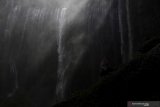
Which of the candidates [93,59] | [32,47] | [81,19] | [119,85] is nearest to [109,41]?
[93,59]

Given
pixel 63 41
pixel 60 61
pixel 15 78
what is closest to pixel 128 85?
pixel 60 61

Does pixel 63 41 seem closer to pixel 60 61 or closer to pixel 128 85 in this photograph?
pixel 60 61

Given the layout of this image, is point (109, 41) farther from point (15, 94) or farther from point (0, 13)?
point (0, 13)

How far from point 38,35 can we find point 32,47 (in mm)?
1113

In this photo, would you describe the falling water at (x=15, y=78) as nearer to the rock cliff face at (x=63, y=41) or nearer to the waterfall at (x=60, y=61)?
the rock cliff face at (x=63, y=41)

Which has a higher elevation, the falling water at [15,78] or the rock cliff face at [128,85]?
the rock cliff face at [128,85]

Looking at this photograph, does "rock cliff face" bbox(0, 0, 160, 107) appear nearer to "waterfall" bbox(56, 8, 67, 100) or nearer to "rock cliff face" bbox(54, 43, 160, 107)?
"waterfall" bbox(56, 8, 67, 100)

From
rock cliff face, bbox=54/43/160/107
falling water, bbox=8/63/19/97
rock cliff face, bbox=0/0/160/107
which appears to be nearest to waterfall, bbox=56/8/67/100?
rock cliff face, bbox=0/0/160/107

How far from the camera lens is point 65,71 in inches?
1020

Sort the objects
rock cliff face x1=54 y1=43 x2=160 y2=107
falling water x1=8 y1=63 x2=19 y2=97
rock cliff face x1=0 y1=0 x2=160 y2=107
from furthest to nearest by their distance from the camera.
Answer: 1. falling water x1=8 y1=63 x2=19 y2=97
2. rock cliff face x1=0 y1=0 x2=160 y2=107
3. rock cliff face x1=54 y1=43 x2=160 y2=107

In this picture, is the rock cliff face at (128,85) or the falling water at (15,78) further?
the falling water at (15,78)

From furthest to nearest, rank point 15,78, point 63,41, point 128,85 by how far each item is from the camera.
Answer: point 15,78 → point 63,41 → point 128,85

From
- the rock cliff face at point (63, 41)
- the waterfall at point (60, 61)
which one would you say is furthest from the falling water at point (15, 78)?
the waterfall at point (60, 61)

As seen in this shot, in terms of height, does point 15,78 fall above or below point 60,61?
below
